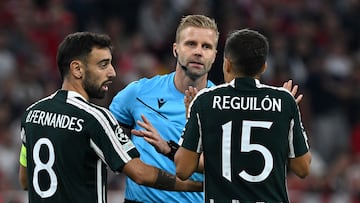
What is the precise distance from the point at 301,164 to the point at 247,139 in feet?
1.28

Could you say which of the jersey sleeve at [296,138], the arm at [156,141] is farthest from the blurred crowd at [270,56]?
the jersey sleeve at [296,138]

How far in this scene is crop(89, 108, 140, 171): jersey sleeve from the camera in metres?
6.53

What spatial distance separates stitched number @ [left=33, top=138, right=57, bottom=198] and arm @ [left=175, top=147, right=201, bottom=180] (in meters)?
0.78

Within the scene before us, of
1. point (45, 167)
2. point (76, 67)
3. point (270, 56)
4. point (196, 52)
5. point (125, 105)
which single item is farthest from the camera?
point (270, 56)

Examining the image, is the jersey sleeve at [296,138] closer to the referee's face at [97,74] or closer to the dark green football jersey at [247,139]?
the dark green football jersey at [247,139]

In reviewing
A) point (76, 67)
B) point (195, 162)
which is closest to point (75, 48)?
point (76, 67)

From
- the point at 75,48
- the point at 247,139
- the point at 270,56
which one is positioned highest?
the point at 270,56

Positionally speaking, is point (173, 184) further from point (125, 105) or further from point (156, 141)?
point (125, 105)

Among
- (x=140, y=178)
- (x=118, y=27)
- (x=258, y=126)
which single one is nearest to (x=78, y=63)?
(x=140, y=178)

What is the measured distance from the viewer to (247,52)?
252 inches

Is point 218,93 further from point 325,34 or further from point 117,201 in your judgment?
point 325,34

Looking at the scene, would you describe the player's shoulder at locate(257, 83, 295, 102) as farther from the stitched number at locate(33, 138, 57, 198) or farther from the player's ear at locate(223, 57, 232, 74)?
the stitched number at locate(33, 138, 57, 198)

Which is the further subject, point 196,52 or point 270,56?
point 270,56

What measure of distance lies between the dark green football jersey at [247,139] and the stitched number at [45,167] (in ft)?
2.89
